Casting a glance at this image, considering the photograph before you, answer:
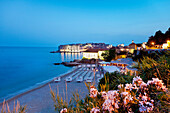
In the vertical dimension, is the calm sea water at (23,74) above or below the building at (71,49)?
below

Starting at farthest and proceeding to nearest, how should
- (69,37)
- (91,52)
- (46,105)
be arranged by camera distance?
(69,37)
(91,52)
(46,105)

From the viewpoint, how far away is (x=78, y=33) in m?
144

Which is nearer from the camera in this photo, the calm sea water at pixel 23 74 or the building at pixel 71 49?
the calm sea water at pixel 23 74

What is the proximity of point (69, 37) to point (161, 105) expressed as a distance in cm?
14623

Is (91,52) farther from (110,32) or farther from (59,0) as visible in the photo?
(110,32)

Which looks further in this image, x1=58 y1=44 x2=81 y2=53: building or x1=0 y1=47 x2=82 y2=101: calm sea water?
x1=58 y1=44 x2=81 y2=53: building

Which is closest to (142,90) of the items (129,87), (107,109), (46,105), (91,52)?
(129,87)

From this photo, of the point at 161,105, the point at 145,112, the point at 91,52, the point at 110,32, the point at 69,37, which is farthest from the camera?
the point at 69,37

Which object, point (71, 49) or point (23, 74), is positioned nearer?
point (23, 74)

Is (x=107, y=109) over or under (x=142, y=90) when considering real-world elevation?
under

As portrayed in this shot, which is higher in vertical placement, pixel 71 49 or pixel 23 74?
pixel 71 49

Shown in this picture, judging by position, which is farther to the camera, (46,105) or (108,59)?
(108,59)

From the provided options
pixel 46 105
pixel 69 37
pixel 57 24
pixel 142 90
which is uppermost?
pixel 57 24

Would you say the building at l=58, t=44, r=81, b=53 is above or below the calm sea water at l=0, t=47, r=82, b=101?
above
